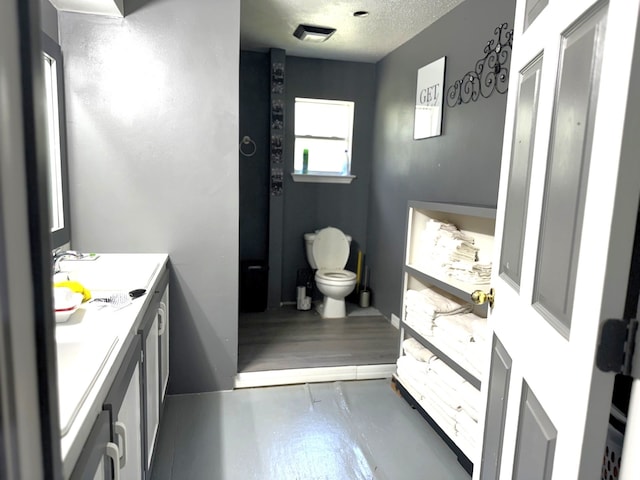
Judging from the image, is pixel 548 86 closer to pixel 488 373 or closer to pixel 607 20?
pixel 607 20

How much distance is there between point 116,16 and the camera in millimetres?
2213

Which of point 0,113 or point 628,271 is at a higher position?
point 0,113

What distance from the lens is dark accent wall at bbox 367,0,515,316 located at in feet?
7.88

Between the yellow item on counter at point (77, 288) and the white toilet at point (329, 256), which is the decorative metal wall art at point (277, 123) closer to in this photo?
the white toilet at point (329, 256)

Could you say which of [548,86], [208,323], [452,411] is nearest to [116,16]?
[208,323]

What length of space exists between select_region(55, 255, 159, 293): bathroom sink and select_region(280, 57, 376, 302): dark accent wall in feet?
6.76

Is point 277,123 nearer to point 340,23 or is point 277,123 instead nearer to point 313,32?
point 313,32

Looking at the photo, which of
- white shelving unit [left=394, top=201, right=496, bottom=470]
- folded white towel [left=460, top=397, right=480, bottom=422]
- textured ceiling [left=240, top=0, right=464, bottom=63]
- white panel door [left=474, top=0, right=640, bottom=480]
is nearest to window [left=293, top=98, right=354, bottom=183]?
textured ceiling [left=240, top=0, right=464, bottom=63]

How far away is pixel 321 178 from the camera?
4.13m

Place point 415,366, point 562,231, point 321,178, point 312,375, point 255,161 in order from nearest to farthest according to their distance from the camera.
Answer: point 562,231, point 415,366, point 312,375, point 255,161, point 321,178

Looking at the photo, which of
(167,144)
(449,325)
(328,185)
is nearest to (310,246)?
(328,185)

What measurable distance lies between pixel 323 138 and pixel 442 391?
278cm

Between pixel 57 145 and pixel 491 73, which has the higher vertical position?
pixel 491 73

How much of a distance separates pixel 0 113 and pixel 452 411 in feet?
7.08
